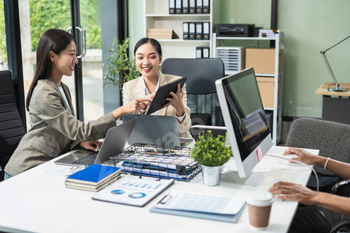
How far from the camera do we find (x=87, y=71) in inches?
176

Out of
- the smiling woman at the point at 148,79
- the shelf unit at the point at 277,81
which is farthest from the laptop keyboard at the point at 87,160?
the shelf unit at the point at 277,81

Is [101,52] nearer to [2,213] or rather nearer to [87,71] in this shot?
[87,71]

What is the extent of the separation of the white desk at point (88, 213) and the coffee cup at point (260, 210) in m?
0.03

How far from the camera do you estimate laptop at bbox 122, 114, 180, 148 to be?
1.94 meters

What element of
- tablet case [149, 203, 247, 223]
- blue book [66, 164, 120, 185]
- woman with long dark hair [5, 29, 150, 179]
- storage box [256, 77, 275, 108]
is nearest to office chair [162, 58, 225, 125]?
storage box [256, 77, 275, 108]

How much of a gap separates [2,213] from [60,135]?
0.72 meters

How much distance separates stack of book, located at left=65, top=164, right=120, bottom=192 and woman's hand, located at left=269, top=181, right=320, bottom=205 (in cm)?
61

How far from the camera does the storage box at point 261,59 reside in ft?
13.7

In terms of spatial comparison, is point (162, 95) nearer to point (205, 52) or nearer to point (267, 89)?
point (267, 89)

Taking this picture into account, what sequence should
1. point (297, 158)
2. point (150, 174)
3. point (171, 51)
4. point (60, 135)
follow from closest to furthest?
point (150, 174)
point (297, 158)
point (60, 135)
point (171, 51)

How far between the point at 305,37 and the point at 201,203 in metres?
3.64

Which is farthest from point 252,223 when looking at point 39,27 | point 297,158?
point 39,27

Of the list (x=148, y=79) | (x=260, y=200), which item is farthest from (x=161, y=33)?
(x=260, y=200)

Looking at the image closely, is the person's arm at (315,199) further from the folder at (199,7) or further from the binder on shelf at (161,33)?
the binder on shelf at (161,33)
